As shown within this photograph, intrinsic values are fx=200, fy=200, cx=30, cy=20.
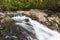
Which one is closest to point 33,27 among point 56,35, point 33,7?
point 56,35

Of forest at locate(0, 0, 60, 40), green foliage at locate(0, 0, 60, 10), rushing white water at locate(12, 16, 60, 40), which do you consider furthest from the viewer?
green foliage at locate(0, 0, 60, 10)

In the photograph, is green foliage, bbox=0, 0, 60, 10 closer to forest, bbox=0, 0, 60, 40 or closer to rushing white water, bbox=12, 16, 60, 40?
forest, bbox=0, 0, 60, 40

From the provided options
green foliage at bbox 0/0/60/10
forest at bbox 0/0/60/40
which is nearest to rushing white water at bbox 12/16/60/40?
forest at bbox 0/0/60/40

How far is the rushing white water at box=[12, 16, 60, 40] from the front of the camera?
1177 centimetres

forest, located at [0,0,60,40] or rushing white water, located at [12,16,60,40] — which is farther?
rushing white water, located at [12,16,60,40]

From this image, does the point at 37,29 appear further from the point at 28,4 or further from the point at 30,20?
the point at 28,4

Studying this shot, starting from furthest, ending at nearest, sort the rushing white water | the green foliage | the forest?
1. the green foliage
2. the rushing white water
3. the forest

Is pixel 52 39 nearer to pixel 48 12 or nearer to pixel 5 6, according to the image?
pixel 48 12

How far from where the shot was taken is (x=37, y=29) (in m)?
12.4

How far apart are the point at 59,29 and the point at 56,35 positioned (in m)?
0.99

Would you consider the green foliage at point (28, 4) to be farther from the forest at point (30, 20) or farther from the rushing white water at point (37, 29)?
the rushing white water at point (37, 29)

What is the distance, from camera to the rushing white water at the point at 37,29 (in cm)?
1177

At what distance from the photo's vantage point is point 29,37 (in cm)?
1103

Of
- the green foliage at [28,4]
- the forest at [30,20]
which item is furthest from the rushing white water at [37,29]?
the green foliage at [28,4]
